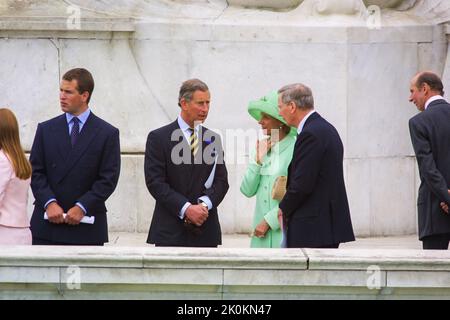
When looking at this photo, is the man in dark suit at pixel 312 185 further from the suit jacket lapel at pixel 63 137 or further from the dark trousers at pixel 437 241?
the suit jacket lapel at pixel 63 137

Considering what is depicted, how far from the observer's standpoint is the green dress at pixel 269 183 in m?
8.19

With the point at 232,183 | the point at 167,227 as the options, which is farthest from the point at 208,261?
the point at 232,183

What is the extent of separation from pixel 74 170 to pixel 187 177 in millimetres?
677

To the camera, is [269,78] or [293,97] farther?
[269,78]

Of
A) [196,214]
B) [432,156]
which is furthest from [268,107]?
[432,156]

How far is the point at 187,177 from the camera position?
842 centimetres

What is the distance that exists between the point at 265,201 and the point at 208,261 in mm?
1245

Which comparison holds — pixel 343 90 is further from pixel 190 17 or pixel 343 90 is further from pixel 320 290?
pixel 320 290

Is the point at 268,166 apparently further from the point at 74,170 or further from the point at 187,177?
the point at 74,170

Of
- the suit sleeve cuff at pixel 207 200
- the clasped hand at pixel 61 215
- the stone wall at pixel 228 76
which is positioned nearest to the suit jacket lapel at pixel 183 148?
the suit sleeve cuff at pixel 207 200

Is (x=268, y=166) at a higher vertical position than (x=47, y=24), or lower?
lower

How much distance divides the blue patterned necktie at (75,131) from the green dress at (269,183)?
1039 mm

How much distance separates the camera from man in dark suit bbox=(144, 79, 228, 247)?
831cm

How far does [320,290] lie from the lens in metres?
7.19
